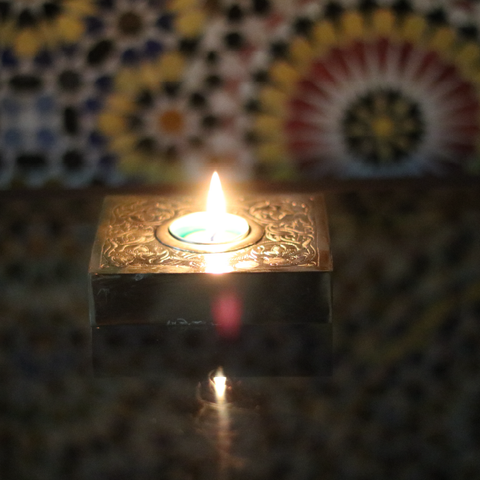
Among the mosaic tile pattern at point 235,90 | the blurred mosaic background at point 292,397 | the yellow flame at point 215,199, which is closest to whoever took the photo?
the blurred mosaic background at point 292,397

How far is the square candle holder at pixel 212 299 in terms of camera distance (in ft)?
1.67

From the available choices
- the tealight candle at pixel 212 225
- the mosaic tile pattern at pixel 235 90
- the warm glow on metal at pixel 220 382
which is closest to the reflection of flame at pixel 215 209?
the tealight candle at pixel 212 225

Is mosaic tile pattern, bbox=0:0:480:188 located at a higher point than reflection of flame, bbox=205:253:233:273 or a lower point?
higher

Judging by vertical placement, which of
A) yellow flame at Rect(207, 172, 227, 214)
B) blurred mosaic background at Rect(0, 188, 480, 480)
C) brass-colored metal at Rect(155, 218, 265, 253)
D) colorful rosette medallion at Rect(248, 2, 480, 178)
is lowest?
blurred mosaic background at Rect(0, 188, 480, 480)

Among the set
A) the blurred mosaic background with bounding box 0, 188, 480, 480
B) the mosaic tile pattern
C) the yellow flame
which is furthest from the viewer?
the mosaic tile pattern

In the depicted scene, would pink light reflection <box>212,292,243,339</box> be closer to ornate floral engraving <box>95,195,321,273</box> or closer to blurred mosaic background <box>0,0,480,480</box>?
ornate floral engraving <box>95,195,321,273</box>

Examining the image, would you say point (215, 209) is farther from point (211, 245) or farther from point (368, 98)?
point (368, 98)

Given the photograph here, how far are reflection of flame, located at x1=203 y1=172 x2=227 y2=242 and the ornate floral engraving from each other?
0.03 m

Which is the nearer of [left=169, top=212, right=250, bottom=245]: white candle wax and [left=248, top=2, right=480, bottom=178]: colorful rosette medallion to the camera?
[left=169, top=212, right=250, bottom=245]: white candle wax

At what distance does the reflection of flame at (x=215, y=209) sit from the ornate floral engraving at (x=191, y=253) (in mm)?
30

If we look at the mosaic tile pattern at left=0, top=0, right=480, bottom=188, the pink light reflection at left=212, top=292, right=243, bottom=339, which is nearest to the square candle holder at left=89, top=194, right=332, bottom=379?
the pink light reflection at left=212, top=292, right=243, bottom=339

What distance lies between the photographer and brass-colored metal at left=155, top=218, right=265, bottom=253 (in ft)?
1.78

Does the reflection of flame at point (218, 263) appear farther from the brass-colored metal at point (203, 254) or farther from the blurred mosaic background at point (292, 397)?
the blurred mosaic background at point (292, 397)

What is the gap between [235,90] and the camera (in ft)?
2.90
